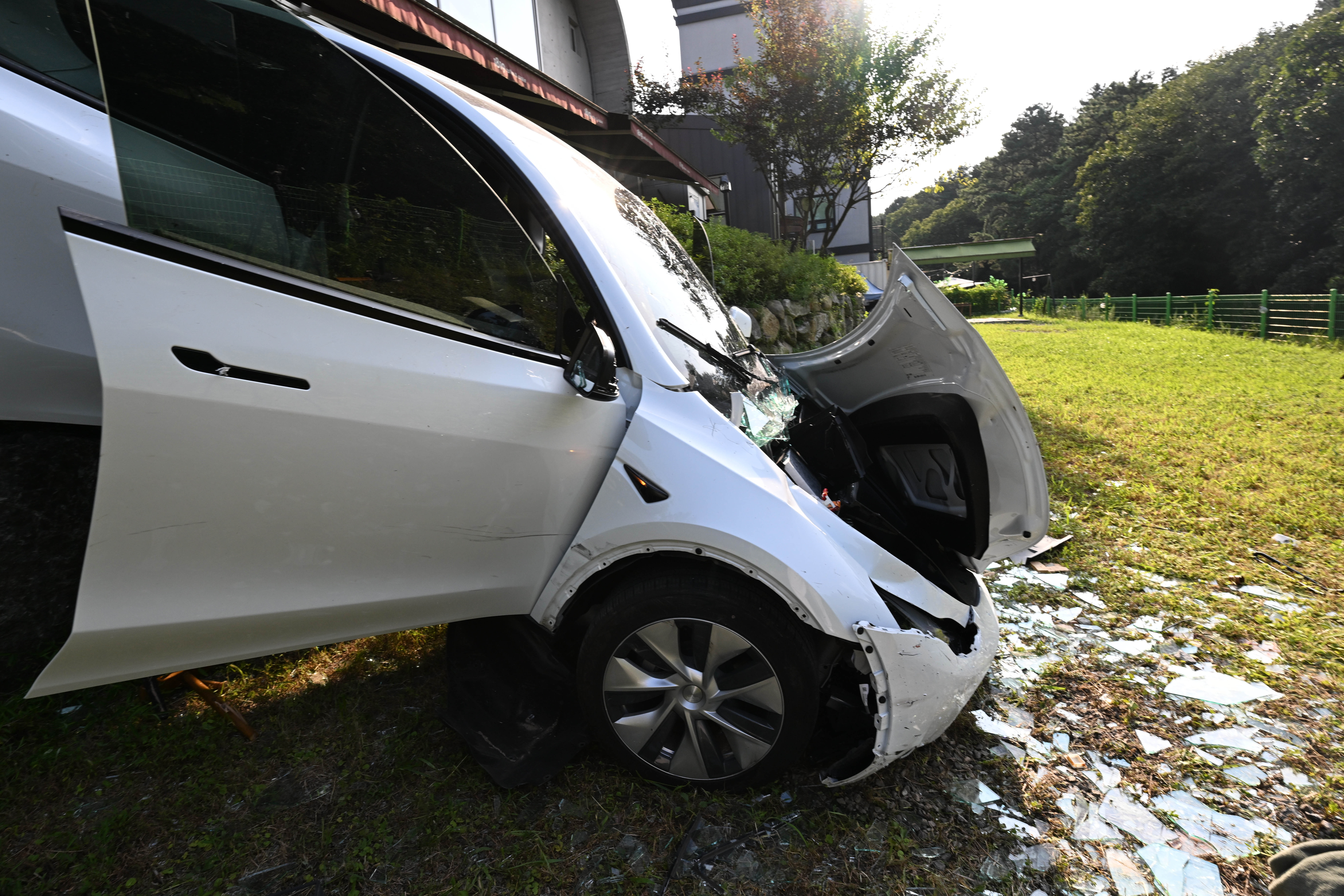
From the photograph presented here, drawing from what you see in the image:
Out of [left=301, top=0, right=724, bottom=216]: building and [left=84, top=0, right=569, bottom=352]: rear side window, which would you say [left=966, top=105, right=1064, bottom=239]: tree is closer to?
[left=301, top=0, right=724, bottom=216]: building

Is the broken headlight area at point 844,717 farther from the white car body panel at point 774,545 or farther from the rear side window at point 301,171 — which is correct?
the rear side window at point 301,171

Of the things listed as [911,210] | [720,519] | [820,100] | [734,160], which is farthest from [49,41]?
[911,210]

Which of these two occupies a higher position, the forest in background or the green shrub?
the forest in background

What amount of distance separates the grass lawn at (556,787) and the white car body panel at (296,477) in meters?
0.59

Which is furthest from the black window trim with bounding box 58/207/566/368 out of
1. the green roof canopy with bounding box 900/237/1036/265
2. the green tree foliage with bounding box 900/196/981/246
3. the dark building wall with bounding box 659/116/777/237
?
the green tree foliage with bounding box 900/196/981/246

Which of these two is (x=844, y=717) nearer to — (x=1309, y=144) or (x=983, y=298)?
(x=1309, y=144)

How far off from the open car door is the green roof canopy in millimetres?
41522

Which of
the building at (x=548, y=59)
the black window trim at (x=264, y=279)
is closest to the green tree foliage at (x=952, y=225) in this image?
the building at (x=548, y=59)

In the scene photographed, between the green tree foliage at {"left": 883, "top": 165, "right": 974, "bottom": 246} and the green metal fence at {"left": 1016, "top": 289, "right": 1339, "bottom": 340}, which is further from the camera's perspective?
the green tree foliage at {"left": 883, "top": 165, "right": 974, "bottom": 246}

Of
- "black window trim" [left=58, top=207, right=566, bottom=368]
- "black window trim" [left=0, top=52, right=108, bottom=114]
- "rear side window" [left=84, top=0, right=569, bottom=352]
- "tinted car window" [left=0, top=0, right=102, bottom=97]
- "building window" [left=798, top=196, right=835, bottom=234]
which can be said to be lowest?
"black window trim" [left=58, top=207, right=566, bottom=368]

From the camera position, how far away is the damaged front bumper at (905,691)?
1.95 meters

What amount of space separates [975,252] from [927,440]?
43086mm

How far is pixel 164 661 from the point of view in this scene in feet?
6.12

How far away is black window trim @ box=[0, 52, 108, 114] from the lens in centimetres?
189
